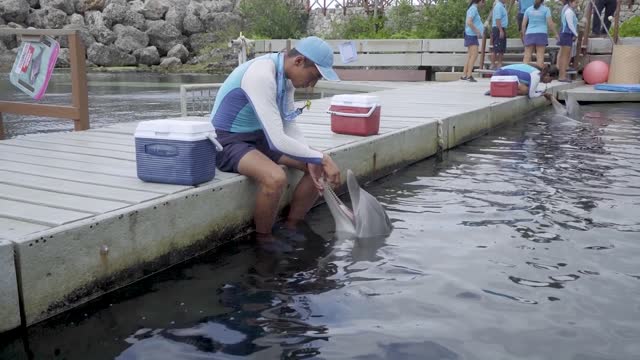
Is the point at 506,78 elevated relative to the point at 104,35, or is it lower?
lower

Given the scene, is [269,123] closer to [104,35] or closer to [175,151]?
[175,151]

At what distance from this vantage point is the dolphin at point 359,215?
4574 millimetres

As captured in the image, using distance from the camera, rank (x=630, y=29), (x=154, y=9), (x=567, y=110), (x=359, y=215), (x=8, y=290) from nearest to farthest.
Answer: (x=8, y=290), (x=359, y=215), (x=567, y=110), (x=630, y=29), (x=154, y=9)

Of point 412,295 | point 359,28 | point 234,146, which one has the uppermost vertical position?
point 359,28

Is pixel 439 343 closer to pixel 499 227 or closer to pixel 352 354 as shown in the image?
pixel 352 354

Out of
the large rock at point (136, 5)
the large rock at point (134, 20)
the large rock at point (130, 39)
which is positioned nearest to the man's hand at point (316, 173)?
the large rock at point (130, 39)

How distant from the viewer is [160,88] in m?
18.6

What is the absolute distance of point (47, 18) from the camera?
31.6 meters

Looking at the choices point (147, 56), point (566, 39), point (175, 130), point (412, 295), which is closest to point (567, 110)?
point (566, 39)

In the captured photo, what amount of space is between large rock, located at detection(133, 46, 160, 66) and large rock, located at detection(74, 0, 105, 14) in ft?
18.3

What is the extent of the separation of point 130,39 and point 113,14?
111 inches

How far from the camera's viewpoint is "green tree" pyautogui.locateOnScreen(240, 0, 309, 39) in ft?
87.8

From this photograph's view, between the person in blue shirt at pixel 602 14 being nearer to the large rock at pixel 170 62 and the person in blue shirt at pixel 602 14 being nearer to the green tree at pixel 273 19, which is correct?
the green tree at pixel 273 19

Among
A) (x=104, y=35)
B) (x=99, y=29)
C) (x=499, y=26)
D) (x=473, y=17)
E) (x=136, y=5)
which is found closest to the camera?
(x=473, y=17)
